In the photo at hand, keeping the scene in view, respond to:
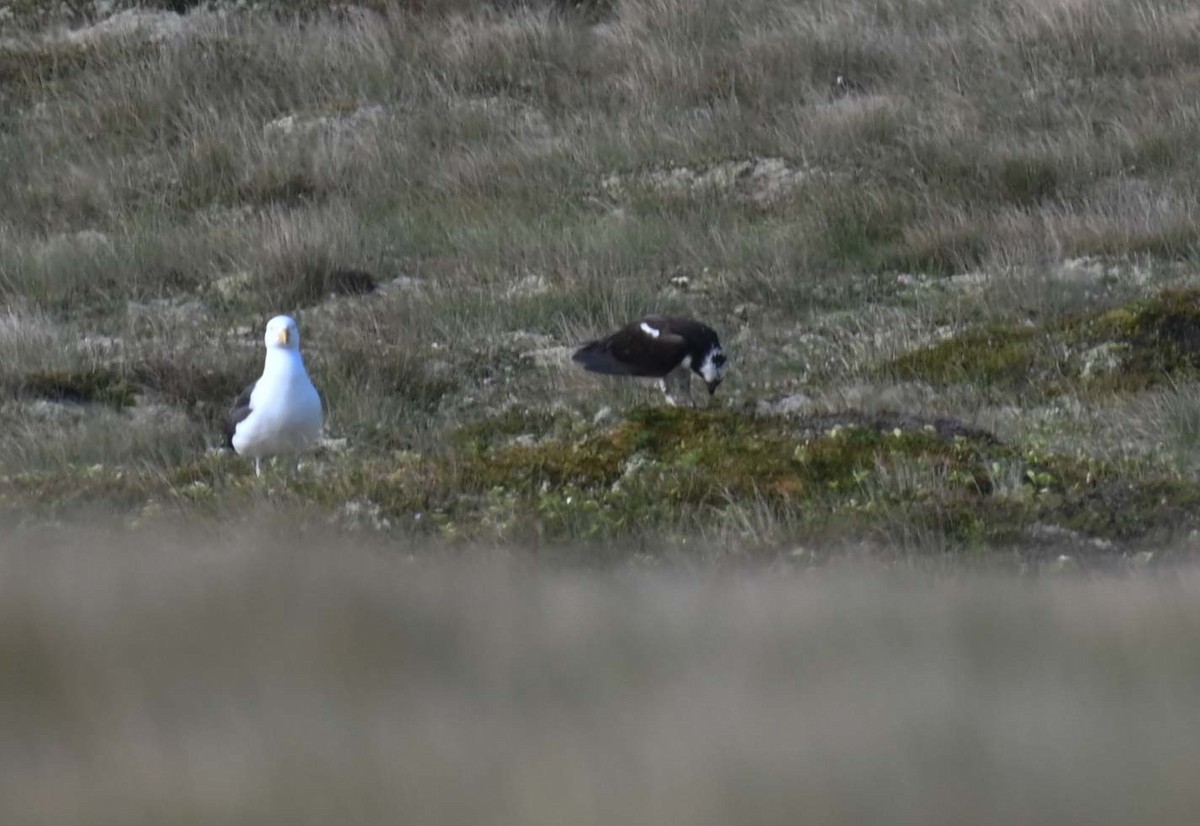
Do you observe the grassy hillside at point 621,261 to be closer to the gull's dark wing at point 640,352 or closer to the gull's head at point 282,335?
the gull's dark wing at point 640,352

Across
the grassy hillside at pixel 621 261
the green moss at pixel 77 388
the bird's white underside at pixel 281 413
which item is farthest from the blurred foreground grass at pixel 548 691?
the green moss at pixel 77 388

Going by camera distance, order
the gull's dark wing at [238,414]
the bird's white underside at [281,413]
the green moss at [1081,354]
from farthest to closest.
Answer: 1. the green moss at [1081,354]
2. the gull's dark wing at [238,414]
3. the bird's white underside at [281,413]

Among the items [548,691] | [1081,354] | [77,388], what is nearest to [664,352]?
[1081,354]

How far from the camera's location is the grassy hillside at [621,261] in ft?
22.3

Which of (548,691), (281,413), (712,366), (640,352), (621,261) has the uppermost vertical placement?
(548,691)

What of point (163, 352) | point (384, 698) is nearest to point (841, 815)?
point (384, 698)

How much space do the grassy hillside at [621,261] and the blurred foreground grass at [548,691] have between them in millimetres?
2262

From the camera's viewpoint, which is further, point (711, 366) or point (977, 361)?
point (977, 361)

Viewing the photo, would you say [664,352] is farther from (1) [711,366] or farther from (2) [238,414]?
(2) [238,414]

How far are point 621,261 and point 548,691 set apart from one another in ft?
36.3

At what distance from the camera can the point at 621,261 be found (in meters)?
13.9

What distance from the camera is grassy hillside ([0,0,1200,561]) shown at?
6801 millimetres

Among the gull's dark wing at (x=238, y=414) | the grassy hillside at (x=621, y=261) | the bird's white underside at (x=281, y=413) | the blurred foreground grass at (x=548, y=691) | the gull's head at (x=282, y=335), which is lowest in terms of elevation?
the grassy hillside at (x=621, y=261)

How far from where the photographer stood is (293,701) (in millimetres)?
2924
